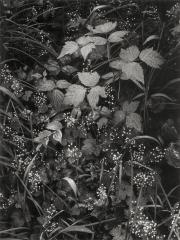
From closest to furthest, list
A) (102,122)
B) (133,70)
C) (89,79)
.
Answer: (133,70), (89,79), (102,122)

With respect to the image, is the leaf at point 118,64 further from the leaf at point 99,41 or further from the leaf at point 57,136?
the leaf at point 57,136

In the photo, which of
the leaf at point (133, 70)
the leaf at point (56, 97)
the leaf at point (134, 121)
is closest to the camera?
the leaf at point (133, 70)

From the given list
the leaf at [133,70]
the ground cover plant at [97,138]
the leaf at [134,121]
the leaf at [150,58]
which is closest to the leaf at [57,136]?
the ground cover plant at [97,138]

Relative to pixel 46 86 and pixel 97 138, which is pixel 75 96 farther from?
pixel 97 138

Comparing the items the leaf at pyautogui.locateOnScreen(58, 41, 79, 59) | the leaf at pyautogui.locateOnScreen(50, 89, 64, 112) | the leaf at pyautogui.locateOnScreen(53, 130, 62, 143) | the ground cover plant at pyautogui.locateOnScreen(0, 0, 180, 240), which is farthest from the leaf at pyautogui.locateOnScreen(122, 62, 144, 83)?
the leaf at pyautogui.locateOnScreen(53, 130, 62, 143)

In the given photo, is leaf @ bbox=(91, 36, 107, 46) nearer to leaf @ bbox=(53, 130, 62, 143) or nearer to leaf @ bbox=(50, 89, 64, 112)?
leaf @ bbox=(50, 89, 64, 112)

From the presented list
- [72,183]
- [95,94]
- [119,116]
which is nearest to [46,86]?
[95,94]
